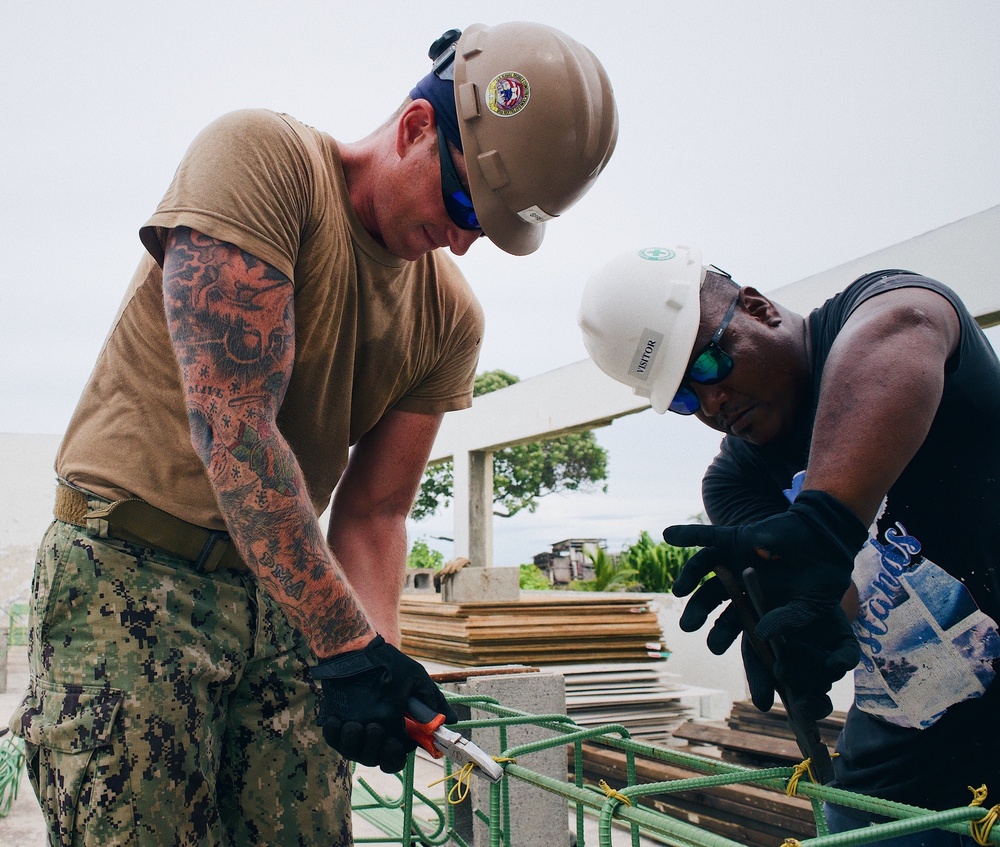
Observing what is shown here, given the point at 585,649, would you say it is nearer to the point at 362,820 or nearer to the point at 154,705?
the point at 362,820

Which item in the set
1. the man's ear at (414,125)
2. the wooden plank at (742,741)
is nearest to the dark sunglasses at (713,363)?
the man's ear at (414,125)

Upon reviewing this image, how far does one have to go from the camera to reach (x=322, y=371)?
1955 mm

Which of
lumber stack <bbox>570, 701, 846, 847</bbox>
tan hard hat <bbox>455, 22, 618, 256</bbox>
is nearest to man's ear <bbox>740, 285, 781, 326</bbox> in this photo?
tan hard hat <bbox>455, 22, 618, 256</bbox>

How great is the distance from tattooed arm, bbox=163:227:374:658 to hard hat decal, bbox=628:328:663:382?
1011mm

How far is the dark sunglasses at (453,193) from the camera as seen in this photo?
1.88 meters

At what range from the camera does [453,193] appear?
190cm

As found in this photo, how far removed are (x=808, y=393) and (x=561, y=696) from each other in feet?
7.36

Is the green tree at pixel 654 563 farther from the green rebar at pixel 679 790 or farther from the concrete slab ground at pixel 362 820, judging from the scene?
the green rebar at pixel 679 790

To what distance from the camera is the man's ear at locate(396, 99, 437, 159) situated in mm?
1890

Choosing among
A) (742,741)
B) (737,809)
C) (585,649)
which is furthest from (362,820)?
(742,741)

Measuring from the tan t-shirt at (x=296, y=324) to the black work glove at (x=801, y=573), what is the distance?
0.85m

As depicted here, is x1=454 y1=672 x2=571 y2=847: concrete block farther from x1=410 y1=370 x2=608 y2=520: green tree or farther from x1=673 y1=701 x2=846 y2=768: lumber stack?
x1=410 y1=370 x2=608 y2=520: green tree

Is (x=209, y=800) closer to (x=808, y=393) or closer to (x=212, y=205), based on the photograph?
(x=212, y=205)

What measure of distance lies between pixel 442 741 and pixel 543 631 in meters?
4.44
